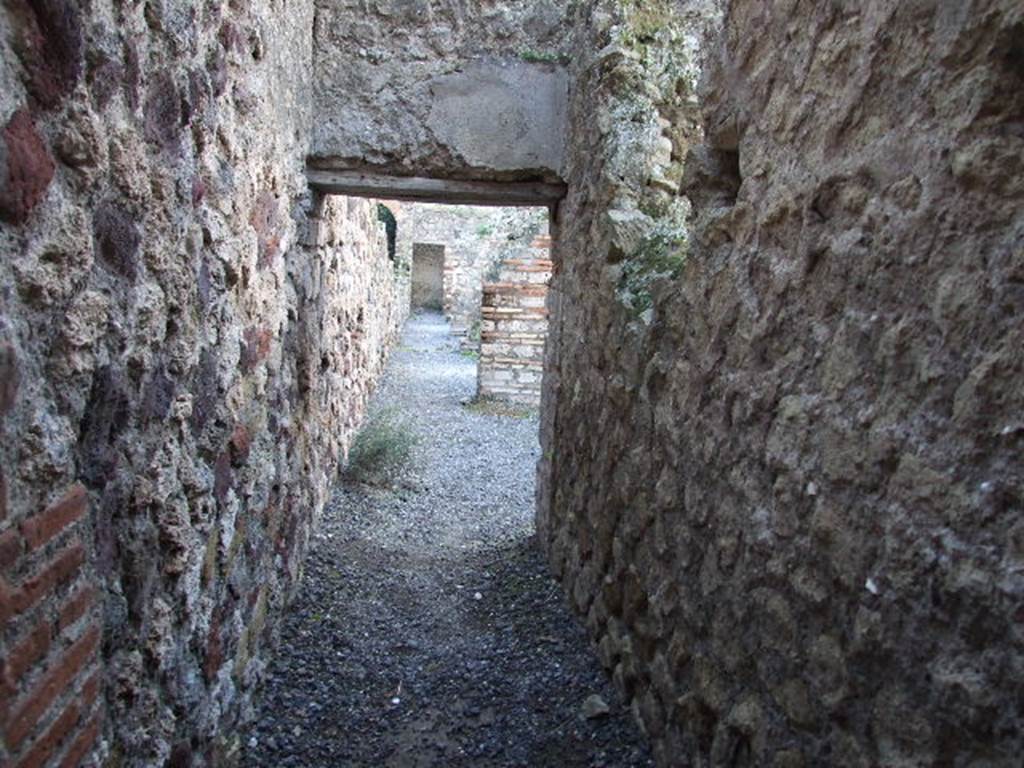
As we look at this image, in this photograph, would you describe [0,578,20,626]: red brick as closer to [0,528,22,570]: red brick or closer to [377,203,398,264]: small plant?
[0,528,22,570]: red brick

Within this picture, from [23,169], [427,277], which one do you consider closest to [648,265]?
[23,169]

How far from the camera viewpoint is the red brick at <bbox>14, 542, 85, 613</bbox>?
1183 mm

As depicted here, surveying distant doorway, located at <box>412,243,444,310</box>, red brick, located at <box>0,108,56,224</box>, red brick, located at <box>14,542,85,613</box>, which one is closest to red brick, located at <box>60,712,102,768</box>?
red brick, located at <box>14,542,85,613</box>

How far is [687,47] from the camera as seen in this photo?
357 cm

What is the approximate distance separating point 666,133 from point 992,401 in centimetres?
263

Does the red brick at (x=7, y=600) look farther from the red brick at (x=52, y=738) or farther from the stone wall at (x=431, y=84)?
the stone wall at (x=431, y=84)

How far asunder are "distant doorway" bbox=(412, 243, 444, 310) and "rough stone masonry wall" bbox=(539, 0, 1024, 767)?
19.1 meters

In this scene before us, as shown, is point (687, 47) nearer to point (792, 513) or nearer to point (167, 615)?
point (792, 513)

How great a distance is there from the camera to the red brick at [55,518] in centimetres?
121

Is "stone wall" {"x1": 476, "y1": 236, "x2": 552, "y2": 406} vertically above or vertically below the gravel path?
above

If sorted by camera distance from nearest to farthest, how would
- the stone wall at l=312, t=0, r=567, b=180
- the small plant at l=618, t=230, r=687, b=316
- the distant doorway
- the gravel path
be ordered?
the gravel path, the small plant at l=618, t=230, r=687, b=316, the stone wall at l=312, t=0, r=567, b=180, the distant doorway

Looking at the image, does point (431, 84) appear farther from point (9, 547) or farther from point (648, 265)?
point (9, 547)

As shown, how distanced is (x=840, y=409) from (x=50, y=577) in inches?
55.4

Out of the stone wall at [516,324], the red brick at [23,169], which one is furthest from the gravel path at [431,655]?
the stone wall at [516,324]
